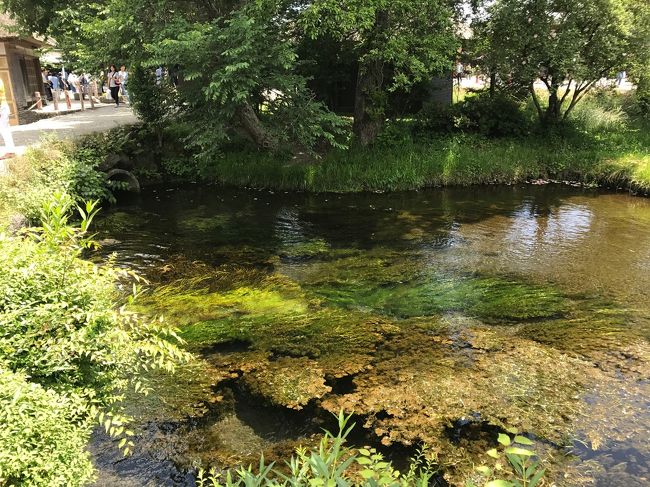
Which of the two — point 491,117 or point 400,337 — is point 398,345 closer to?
point 400,337

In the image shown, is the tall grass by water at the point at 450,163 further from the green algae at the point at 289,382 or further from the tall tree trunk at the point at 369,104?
the green algae at the point at 289,382

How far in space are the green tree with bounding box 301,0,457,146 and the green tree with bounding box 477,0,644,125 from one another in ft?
7.17

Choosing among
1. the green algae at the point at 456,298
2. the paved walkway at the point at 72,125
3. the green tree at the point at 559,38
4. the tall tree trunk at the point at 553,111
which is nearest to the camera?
the green algae at the point at 456,298

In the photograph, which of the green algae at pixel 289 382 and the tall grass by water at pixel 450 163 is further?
the tall grass by water at pixel 450 163

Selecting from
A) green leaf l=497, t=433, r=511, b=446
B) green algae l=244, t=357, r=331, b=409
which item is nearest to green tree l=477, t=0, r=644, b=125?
green algae l=244, t=357, r=331, b=409

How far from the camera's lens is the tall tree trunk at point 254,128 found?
14.3 metres

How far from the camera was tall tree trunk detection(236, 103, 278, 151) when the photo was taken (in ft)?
46.8

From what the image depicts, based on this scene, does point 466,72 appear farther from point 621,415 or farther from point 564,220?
point 621,415

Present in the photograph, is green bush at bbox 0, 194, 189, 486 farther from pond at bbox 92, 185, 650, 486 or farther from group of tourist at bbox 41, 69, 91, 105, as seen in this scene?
group of tourist at bbox 41, 69, 91, 105

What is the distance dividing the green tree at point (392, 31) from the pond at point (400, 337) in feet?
15.7

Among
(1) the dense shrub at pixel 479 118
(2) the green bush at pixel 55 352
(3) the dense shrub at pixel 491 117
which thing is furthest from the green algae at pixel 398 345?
(3) the dense shrub at pixel 491 117

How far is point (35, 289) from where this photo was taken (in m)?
3.78

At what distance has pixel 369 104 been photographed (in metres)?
17.4

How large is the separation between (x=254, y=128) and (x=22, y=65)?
61.2ft
